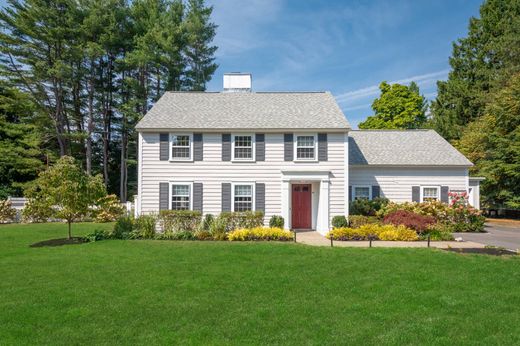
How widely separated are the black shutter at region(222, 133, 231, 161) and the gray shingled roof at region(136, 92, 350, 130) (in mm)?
482

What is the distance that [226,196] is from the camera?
52.0 ft

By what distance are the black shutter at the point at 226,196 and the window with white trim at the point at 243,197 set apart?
0.86 feet

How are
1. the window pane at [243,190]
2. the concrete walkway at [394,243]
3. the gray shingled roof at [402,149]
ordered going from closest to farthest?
the concrete walkway at [394,243]
the window pane at [243,190]
the gray shingled roof at [402,149]

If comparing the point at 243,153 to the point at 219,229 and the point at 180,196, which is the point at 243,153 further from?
the point at 219,229

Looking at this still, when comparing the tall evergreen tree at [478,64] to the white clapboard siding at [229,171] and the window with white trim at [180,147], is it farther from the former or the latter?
the window with white trim at [180,147]

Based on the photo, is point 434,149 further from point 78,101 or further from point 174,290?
point 78,101

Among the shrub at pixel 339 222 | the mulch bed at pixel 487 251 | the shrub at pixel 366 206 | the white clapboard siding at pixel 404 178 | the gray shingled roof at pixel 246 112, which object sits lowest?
the mulch bed at pixel 487 251

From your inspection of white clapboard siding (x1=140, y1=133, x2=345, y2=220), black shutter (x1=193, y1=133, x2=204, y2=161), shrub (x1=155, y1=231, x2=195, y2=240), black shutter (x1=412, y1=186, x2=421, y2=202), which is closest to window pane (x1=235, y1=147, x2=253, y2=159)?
white clapboard siding (x1=140, y1=133, x2=345, y2=220)

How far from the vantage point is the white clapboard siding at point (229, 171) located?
15.8 metres

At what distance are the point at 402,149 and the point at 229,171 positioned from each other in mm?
11351

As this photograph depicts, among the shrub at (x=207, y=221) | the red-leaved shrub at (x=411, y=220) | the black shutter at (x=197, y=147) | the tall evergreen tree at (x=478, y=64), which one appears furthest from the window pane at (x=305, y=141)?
the tall evergreen tree at (x=478, y=64)

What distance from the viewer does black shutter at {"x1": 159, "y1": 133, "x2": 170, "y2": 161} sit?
1599 cm

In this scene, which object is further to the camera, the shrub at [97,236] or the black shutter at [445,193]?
the black shutter at [445,193]

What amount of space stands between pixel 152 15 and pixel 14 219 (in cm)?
2179
